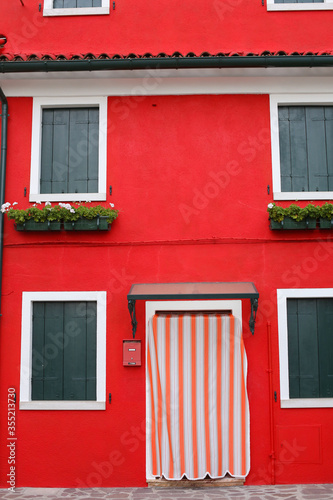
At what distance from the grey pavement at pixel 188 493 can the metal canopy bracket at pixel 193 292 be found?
2318 mm

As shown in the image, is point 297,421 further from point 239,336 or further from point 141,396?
point 141,396

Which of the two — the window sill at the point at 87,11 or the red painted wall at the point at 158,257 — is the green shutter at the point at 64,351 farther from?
the window sill at the point at 87,11

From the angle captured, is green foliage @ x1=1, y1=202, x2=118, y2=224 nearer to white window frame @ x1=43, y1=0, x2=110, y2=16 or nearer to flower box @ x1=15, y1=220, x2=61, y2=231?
flower box @ x1=15, y1=220, x2=61, y2=231

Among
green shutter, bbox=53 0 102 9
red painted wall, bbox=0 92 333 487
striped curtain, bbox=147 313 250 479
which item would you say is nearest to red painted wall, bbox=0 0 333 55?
green shutter, bbox=53 0 102 9

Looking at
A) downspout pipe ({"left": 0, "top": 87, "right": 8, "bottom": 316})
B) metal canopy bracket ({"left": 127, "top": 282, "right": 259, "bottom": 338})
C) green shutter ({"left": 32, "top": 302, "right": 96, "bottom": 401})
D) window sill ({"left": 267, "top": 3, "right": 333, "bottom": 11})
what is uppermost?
window sill ({"left": 267, "top": 3, "right": 333, "bottom": 11})

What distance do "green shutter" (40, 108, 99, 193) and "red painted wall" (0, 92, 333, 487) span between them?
0.98 feet

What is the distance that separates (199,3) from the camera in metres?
8.83

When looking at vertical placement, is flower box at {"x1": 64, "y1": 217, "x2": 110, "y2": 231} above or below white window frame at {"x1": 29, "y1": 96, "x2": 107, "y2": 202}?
below

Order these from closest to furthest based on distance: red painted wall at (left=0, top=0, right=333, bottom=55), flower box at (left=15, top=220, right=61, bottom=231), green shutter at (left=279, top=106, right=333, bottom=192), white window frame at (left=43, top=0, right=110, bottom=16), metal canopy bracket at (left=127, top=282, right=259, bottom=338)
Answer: metal canopy bracket at (left=127, top=282, right=259, bottom=338)
flower box at (left=15, top=220, right=61, bottom=231)
green shutter at (left=279, top=106, right=333, bottom=192)
red painted wall at (left=0, top=0, right=333, bottom=55)
white window frame at (left=43, top=0, right=110, bottom=16)

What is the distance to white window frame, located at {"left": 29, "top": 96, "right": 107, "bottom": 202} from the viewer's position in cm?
834

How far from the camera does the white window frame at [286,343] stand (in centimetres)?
787

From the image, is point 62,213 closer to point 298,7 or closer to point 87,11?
point 87,11

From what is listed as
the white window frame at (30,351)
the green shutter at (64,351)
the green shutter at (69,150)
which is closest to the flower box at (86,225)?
the green shutter at (69,150)

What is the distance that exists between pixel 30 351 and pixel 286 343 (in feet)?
13.2
